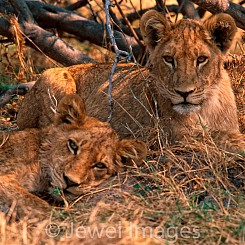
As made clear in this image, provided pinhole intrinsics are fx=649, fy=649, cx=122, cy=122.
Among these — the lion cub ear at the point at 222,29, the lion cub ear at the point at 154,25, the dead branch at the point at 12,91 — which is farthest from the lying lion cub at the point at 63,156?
the dead branch at the point at 12,91

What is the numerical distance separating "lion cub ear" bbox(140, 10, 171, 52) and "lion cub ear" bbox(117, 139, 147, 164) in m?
1.08

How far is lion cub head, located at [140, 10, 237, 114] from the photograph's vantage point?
521cm

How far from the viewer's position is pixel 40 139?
206 inches

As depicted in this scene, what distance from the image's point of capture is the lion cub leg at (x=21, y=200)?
4535mm

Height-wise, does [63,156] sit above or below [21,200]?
above

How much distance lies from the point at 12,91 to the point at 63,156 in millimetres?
2713

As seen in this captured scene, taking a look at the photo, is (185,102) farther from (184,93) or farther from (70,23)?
(70,23)

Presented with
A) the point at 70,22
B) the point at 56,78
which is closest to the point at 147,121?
the point at 56,78

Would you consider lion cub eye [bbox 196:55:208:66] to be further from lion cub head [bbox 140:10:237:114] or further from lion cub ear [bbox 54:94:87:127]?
lion cub ear [bbox 54:94:87:127]

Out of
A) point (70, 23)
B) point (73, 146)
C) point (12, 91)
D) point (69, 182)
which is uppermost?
point (70, 23)

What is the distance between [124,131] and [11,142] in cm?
122

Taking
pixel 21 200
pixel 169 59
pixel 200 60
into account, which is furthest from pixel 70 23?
pixel 21 200

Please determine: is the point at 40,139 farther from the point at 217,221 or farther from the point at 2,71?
the point at 2,71

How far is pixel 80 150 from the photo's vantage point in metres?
4.67
